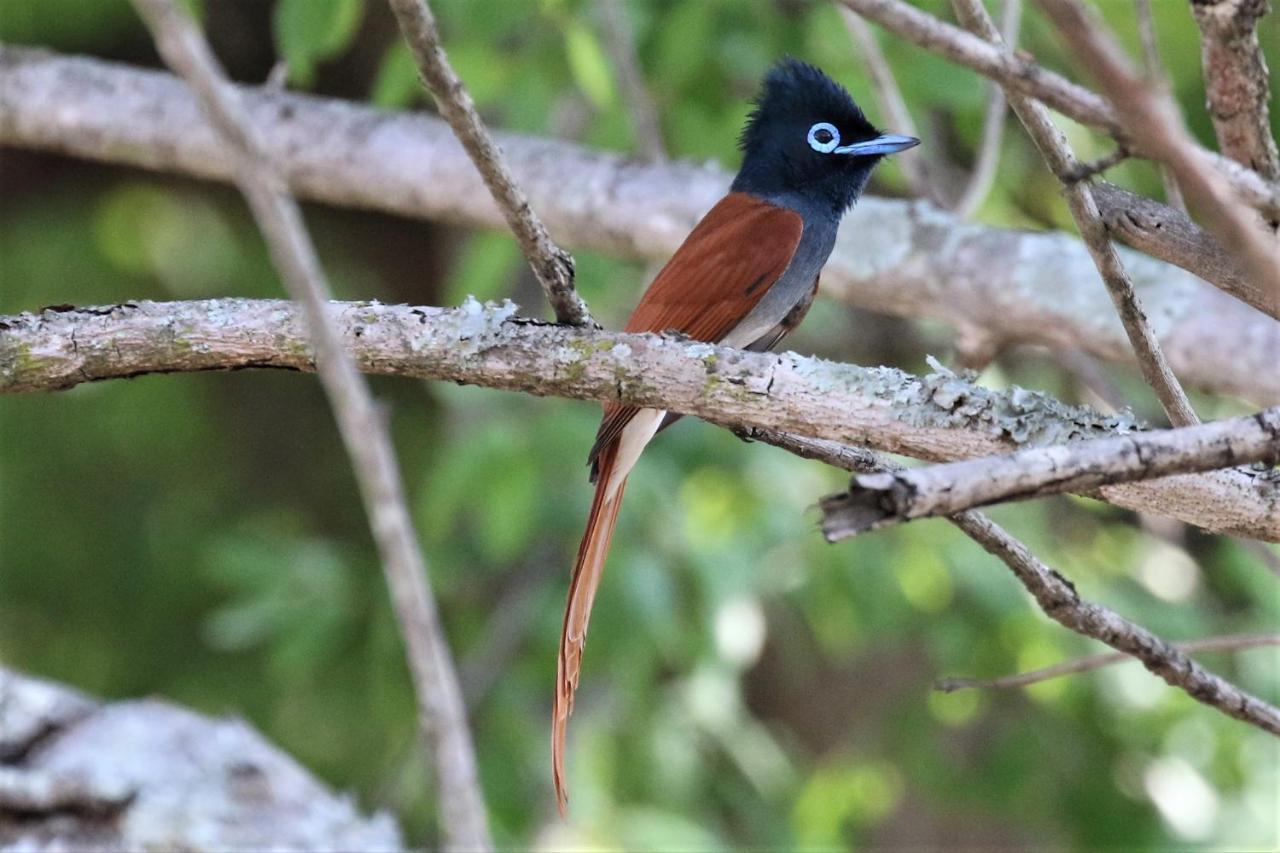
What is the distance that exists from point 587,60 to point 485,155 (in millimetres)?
2285

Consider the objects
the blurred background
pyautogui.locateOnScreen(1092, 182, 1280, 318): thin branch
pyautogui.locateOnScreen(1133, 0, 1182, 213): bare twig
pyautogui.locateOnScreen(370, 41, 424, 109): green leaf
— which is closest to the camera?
pyautogui.locateOnScreen(1092, 182, 1280, 318): thin branch

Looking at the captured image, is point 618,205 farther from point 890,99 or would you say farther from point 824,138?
point 890,99

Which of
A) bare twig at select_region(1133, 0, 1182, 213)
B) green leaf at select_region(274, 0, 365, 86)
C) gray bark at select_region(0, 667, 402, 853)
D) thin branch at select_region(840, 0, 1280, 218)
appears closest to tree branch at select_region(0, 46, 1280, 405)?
green leaf at select_region(274, 0, 365, 86)

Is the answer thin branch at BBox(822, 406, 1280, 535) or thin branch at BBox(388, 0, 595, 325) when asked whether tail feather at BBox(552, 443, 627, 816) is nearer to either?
thin branch at BBox(388, 0, 595, 325)

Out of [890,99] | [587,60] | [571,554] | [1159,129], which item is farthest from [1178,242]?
→ [571,554]

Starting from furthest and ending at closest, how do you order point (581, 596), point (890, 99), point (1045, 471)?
point (890, 99)
point (581, 596)
point (1045, 471)

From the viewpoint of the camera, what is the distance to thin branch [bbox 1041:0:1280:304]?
139 cm

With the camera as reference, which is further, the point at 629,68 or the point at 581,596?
the point at 629,68

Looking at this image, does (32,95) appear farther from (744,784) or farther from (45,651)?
(744,784)

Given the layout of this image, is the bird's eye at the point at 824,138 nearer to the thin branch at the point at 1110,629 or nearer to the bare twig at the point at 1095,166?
the thin branch at the point at 1110,629

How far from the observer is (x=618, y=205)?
451 cm

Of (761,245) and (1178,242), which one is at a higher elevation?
(761,245)

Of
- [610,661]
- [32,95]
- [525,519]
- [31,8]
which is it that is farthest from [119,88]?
[610,661]

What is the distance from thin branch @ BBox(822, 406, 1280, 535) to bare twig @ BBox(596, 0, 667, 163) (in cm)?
291
